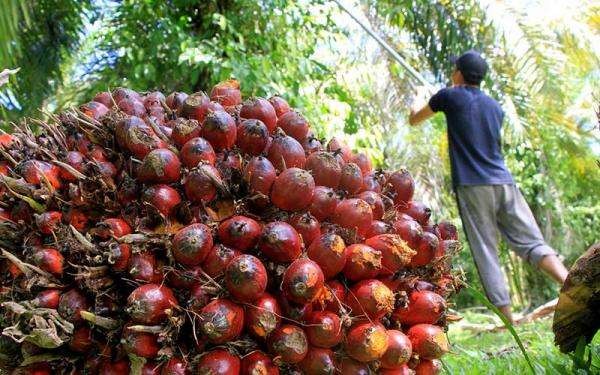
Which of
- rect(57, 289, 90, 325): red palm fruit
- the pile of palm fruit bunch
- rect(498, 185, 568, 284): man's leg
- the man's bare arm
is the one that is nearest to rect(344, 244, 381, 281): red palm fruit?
the pile of palm fruit bunch

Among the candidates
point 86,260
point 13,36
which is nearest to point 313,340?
point 86,260

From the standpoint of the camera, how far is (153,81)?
5.89 m

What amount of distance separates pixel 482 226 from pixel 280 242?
359cm

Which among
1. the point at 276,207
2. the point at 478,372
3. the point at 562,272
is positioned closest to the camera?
the point at 276,207

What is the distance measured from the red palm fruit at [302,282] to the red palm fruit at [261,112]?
1.39 ft

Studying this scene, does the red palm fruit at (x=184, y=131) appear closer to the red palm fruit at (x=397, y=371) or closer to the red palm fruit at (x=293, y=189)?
the red palm fruit at (x=293, y=189)

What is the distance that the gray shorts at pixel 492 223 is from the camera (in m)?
4.42

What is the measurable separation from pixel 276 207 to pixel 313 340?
0.95 feet

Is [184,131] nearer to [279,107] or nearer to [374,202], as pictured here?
[279,107]

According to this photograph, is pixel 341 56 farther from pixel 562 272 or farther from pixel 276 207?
pixel 276 207

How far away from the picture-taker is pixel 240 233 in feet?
4.00

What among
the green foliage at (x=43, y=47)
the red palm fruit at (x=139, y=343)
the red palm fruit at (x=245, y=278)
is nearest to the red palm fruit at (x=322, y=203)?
the red palm fruit at (x=245, y=278)

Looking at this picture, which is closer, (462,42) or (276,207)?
(276,207)

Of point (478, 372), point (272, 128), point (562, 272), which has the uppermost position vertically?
point (272, 128)
